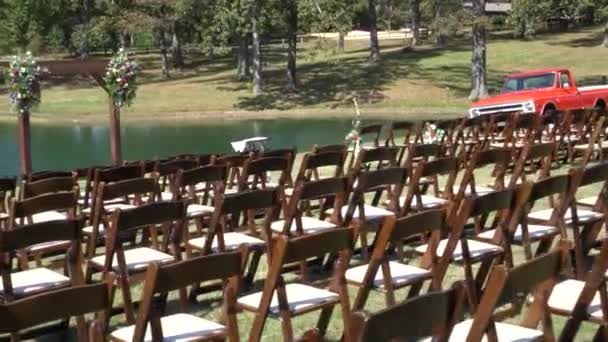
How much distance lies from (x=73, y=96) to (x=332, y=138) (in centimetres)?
2519

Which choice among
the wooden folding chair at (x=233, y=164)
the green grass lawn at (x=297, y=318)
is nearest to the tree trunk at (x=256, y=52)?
the wooden folding chair at (x=233, y=164)

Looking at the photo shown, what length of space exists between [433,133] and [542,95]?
228 inches

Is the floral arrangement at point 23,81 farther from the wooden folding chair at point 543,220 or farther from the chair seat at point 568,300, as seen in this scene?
the chair seat at point 568,300

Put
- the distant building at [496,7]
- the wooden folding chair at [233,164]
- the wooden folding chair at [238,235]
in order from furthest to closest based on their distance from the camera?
1. the distant building at [496,7]
2. the wooden folding chair at [233,164]
3. the wooden folding chair at [238,235]

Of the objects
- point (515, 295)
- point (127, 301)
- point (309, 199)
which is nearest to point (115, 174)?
point (309, 199)

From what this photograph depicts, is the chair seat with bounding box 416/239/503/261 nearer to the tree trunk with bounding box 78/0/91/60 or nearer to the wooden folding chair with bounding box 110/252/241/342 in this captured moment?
the wooden folding chair with bounding box 110/252/241/342

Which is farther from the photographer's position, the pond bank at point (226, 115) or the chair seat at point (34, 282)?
the pond bank at point (226, 115)

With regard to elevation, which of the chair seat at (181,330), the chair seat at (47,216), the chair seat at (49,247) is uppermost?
the chair seat at (181,330)

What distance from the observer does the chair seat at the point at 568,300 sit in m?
4.36

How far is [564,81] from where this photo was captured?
1956 cm

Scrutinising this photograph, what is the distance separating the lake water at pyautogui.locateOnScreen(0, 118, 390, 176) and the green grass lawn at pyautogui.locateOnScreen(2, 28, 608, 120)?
440cm

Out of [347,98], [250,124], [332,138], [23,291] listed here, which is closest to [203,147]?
[332,138]

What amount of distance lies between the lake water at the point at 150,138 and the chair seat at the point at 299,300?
585 inches

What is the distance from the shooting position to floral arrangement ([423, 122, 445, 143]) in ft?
45.2
